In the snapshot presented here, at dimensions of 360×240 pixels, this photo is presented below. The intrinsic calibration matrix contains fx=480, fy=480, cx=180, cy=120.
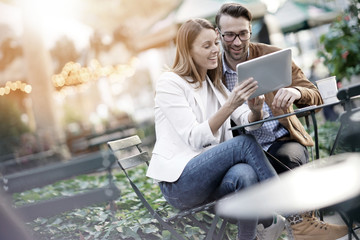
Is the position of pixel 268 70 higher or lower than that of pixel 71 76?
lower

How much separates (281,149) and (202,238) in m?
0.76

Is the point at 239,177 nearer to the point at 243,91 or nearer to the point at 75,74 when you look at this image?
the point at 243,91

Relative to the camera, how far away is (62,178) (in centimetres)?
209

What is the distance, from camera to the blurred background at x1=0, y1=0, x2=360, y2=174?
7.71 m

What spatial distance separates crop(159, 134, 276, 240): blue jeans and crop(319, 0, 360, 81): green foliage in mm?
3842

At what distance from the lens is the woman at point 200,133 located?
2.42 metres

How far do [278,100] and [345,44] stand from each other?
3.51 m

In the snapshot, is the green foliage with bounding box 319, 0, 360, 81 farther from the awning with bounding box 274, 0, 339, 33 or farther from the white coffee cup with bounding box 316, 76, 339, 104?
the awning with bounding box 274, 0, 339, 33

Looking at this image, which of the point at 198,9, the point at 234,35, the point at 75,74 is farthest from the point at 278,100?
the point at 75,74

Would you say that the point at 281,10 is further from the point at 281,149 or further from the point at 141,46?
the point at 281,149

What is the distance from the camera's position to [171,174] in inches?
101

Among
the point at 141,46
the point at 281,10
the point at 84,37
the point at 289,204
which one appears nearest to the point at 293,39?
the point at 281,10

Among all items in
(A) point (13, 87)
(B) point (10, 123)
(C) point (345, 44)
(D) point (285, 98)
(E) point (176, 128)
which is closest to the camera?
(E) point (176, 128)

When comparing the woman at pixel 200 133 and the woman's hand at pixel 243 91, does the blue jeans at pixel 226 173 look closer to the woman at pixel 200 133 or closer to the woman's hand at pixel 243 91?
the woman at pixel 200 133
